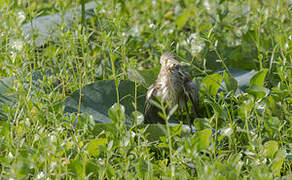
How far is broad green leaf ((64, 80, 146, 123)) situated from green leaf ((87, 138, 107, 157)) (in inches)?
13.8

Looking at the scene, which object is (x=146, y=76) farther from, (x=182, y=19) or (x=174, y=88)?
(x=182, y=19)

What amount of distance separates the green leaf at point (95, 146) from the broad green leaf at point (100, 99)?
35 cm

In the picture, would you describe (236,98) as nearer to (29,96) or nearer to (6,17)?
(29,96)

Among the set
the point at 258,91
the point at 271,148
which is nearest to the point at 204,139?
the point at 271,148

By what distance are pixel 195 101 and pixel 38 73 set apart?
924mm

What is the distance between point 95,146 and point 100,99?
48cm

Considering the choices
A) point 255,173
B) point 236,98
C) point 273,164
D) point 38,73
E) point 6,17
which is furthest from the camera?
point 6,17

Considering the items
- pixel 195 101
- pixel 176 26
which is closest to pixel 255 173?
pixel 195 101

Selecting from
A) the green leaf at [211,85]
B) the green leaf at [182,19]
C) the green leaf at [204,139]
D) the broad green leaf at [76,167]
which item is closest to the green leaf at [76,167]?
the broad green leaf at [76,167]

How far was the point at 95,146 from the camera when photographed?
6.46 ft

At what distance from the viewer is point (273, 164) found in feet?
5.74

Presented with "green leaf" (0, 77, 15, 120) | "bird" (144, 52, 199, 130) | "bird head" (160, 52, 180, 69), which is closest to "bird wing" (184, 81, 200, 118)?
"bird" (144, 52, 199, 130)

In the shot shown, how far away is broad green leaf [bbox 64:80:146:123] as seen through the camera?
2.35m

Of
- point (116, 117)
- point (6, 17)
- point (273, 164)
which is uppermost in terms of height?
point (6, 17)
